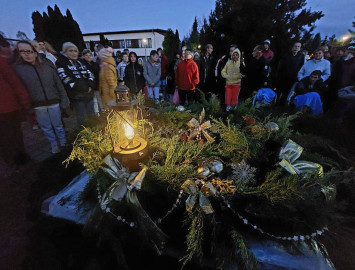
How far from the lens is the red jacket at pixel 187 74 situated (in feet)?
18.6

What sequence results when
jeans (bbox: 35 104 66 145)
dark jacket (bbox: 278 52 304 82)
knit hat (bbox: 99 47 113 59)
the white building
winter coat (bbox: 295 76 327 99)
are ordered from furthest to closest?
the white building < dark jacket (bbox: 278 52 304 82) < knit hat (bbox: 99 47 113 59) < winter coat (bbox: 295 76 327 99) < jeans (bbox: 35 104 66 145)

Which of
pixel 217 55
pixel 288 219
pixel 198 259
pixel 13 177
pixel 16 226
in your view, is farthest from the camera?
pixel 217 55

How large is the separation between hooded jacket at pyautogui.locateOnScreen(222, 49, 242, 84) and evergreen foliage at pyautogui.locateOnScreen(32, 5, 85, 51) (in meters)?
19.2

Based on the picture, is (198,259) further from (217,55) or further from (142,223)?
(217,55)

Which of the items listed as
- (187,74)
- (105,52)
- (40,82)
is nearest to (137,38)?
(187,74)

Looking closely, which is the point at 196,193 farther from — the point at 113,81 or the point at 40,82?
the point at 113,81

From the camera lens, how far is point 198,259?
52.9 inches

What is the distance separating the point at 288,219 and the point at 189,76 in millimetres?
5126

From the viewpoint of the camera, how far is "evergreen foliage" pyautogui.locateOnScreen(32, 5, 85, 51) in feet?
64.1

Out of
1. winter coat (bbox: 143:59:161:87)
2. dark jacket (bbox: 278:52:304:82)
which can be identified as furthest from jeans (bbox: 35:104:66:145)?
dark jacket (bbox: 278:52:304:82)

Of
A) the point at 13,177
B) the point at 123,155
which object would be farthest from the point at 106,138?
the point at 13,177

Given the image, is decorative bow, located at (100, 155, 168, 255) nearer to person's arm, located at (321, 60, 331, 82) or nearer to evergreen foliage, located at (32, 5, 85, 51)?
person's arm, located at (321, 60, 331, 82)

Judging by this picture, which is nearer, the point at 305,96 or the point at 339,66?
the point at 305,96

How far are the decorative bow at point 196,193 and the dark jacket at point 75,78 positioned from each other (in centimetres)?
393
